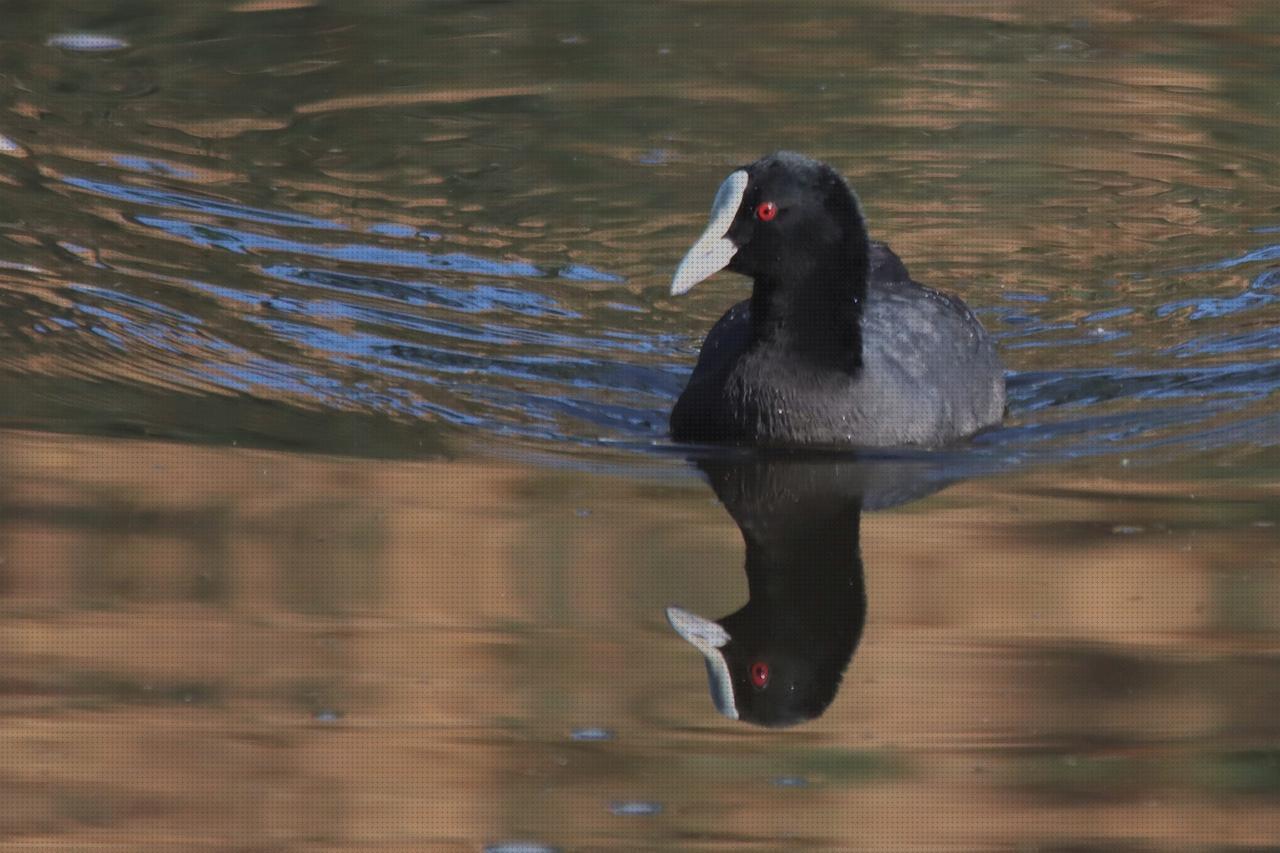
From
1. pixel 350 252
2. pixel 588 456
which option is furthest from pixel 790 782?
pixel 350 252

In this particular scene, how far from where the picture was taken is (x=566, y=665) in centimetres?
458

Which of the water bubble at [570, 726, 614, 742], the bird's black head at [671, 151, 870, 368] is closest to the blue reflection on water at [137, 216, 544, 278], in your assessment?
the bird's black head at [671, 151, 870, 368]

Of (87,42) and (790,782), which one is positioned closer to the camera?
(790,782)

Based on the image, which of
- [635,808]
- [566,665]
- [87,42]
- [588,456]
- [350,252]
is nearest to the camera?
[635,808]

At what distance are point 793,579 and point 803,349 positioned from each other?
1.20 m

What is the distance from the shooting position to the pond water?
417cm

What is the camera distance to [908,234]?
843 centimetres

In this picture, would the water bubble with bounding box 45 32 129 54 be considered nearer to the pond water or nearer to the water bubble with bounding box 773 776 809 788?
the pond water

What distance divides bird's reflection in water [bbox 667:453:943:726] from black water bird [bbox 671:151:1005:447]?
127 millimetres

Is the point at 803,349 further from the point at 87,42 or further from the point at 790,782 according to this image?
the point at 87,42

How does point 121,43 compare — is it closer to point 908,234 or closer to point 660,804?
point 908,234

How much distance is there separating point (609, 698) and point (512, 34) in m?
6.64

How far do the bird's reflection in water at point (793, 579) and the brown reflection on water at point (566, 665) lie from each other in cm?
6

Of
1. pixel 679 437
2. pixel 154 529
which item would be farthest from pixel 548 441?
pixel 154 529
